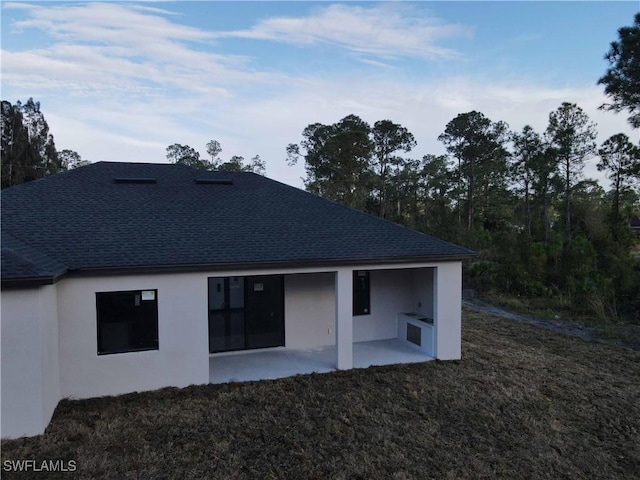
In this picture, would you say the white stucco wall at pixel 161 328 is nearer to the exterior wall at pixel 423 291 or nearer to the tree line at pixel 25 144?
the exterior wall at pixel 423 291

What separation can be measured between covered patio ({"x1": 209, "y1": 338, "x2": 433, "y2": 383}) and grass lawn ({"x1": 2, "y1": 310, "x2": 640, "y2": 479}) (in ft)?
1.40

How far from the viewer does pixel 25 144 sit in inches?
1495

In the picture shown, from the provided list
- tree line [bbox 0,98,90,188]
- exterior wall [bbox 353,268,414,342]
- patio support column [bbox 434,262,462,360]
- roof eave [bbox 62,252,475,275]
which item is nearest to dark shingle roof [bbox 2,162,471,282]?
roof eave [bbox 62,252,475,275]

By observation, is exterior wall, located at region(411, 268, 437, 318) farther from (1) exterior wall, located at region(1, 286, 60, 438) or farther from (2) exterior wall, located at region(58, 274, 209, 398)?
(1) exterior wall, located at region(1, 286, 60, 438)

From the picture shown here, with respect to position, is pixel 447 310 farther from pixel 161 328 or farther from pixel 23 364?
pixel 23 364

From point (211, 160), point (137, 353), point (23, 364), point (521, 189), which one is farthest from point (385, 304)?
point (211, 160)

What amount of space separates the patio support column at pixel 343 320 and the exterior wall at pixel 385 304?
204 centimetres

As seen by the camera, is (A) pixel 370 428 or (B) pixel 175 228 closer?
(A) pixel 370 428

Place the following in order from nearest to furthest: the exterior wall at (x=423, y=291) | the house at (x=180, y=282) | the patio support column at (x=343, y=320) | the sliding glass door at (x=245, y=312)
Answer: the house at (x=180, y=282), the patio support column at (x=343, y=320), the sliding glass door at (x=245, y=312), the exterior wall at (x=423, y=291)

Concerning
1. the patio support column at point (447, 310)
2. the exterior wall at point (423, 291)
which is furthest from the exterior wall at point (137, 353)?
the exterior wall at point (423, 291)

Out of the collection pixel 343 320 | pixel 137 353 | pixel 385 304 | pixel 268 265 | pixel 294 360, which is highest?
pixel 268 265

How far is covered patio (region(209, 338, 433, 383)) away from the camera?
8531 mm

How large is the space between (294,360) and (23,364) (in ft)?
16.8

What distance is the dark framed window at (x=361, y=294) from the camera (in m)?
11.0
